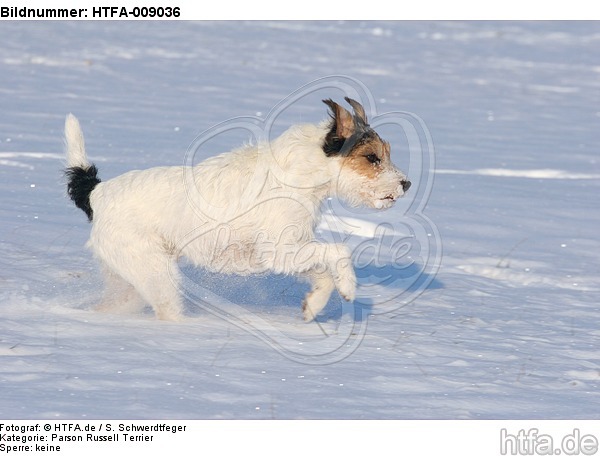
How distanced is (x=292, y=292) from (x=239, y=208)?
2.97 ft

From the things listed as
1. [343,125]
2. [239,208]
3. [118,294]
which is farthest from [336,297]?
[118,294]

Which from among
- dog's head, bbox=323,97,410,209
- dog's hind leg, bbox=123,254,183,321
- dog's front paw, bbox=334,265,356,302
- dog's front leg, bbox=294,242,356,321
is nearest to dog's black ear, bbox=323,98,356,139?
dog's head, bbox=323,97,410,209

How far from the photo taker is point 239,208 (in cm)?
528

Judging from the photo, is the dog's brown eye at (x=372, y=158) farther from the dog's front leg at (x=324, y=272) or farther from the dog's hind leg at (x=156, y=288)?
the dog's hind leg at (x=156, y=288)

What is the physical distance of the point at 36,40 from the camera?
1628 centimetres

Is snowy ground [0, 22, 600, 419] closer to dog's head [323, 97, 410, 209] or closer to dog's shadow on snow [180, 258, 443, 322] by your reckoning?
dog's shadow on snow [180, 258, 443, 322]

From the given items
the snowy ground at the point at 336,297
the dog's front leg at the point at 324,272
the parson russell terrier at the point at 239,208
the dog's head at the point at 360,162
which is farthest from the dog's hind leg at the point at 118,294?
the dog's head at the point at 360,162

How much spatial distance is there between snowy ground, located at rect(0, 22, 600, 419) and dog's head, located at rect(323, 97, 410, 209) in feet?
2.33

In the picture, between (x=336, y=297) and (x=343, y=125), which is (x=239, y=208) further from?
(x=336, y=297)

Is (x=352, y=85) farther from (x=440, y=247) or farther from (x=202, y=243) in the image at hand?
(x=202, y=243)

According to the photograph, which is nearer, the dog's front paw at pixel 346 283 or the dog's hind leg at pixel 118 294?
the dog's front paw at pixel 346 283

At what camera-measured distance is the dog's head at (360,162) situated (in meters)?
5.22

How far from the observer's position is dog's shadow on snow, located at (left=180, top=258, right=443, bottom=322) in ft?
18.3

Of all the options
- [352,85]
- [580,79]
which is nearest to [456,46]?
[580,79]
